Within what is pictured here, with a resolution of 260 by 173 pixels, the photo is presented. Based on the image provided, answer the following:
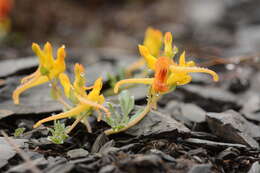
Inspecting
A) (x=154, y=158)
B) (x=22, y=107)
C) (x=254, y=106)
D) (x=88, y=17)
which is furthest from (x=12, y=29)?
(x=154, y=158)

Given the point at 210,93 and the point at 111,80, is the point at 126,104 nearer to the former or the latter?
the point at 111,80

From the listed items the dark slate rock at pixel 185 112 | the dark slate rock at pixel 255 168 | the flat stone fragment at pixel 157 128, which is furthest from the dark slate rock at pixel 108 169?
the dark slate rock at pixel 185 112

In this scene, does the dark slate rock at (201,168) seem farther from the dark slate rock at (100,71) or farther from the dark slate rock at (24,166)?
the dark slate rock at (100,71)

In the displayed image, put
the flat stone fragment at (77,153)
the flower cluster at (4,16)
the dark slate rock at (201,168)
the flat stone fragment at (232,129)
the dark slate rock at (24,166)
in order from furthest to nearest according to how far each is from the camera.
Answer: the flower cluster at (4,16), the flat stone fragment at (232,129), the flat stone fragment at (77,153), the dark slate rock at (201,168), the dark slate rock at (24,166)

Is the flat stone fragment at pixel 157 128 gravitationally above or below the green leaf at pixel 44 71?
below

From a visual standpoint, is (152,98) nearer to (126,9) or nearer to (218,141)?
(218,141)

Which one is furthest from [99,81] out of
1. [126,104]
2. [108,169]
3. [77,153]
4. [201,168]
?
[201,168]

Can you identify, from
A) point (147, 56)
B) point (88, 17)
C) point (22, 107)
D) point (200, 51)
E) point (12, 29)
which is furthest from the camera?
point (88, 17)

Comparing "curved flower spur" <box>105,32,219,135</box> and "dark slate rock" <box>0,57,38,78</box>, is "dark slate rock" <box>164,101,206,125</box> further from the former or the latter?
"dark slate rock" <box>0,57,38,78</box>
